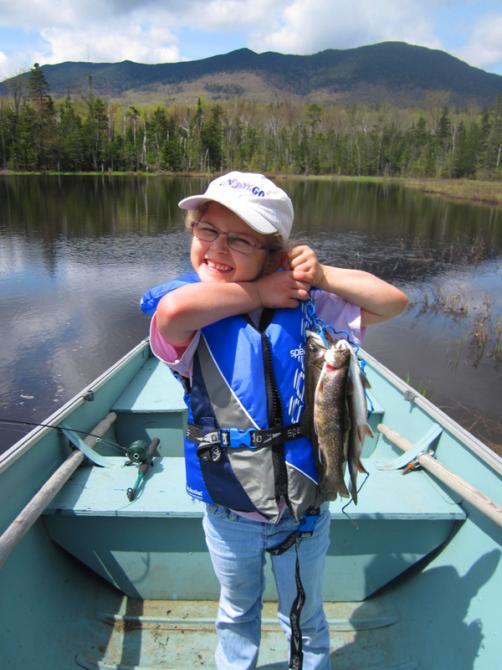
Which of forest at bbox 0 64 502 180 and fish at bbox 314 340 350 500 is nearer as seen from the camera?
fish at bbox 314 340 350 500

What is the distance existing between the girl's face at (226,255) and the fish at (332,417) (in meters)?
0.46

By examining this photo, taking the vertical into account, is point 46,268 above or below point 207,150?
below

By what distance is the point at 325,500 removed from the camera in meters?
2.02

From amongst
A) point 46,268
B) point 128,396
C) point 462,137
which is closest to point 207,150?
point 462,137

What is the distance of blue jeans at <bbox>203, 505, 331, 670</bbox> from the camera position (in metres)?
1.99

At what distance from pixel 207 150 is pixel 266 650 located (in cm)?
9654

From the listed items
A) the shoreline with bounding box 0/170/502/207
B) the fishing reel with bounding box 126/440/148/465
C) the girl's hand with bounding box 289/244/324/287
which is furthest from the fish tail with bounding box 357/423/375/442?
the shoreline with bounding box 0/170/502/207

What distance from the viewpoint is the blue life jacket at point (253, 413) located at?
188 cm

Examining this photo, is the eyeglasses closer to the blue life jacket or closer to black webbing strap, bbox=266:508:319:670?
the blue life jacket

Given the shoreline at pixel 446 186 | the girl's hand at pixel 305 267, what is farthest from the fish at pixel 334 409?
the shoreline at pixel 446 186

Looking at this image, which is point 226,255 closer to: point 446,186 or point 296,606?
point 296,606

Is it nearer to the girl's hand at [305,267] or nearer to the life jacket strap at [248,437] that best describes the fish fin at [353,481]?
the life jacket strap at [248,437]

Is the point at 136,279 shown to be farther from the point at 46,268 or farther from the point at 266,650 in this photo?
the point at 266,650

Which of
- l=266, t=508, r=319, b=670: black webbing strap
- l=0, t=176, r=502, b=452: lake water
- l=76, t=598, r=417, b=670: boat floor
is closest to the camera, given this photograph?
l=266, t=508, r=319, b=670: black webbing strap
